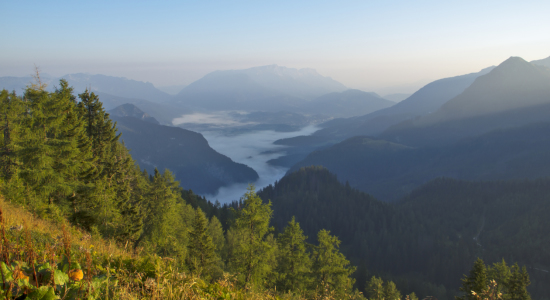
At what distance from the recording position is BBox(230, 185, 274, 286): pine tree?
68.5ft

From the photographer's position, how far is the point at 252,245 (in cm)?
2109

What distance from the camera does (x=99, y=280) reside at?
437cm

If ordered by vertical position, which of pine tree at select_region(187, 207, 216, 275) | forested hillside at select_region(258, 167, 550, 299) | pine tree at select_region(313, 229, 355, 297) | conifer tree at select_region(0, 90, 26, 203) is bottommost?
forested hillside at select_region(258, 167, 550, 299)

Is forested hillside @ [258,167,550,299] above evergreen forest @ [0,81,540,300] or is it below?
below

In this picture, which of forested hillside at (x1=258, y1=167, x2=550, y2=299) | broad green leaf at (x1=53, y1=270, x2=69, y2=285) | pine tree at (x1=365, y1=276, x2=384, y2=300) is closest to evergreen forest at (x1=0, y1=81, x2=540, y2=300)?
broad green leaf at (x1=53, y1=270, x2=69, y2=285)

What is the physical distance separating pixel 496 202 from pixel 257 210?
154201mm

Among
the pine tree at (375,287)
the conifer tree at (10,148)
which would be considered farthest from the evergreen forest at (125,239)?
the pine tree at (375,287)

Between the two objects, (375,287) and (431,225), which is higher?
(375,287)

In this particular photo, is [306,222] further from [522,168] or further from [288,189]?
[522,168]

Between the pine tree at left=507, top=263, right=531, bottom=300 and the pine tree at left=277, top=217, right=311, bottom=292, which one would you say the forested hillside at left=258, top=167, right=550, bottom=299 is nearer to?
the pine tree at left=507, top=263, right=531, bottom=300

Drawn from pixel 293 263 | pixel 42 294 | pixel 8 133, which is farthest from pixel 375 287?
pixel 8 133

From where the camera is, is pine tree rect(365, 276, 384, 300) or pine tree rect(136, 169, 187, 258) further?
pine tree rect(365, 276, 384, 300)

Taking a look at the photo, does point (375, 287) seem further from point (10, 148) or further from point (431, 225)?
point (431, 225)

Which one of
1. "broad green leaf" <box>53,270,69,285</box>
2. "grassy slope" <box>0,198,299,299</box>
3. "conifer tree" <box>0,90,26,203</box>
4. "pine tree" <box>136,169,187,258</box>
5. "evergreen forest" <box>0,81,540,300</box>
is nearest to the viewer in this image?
"grassy slope" <box>0,198,299,299</box>
